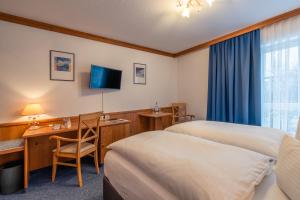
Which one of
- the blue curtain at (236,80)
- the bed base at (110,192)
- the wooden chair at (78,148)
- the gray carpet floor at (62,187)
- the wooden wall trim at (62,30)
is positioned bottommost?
the gray carpet floor at (62,187)

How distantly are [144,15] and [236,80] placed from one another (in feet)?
7.21

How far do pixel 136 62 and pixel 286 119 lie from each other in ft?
10.4

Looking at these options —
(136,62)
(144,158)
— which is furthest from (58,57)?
(144,158)

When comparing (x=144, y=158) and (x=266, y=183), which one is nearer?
(x=266, y=183)

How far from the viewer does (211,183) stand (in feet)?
2.76

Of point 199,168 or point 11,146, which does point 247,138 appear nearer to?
point 199,168

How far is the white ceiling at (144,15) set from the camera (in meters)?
2.13

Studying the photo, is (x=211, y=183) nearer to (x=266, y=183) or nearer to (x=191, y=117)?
(x=266, y=183)

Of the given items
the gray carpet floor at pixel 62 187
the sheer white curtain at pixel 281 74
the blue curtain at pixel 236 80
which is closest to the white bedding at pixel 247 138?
the sheer white curtain at pixel 281 74

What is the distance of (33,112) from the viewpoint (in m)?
2.33

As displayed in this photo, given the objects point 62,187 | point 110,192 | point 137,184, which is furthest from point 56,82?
point 137,184

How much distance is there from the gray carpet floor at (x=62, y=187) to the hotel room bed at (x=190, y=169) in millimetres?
700

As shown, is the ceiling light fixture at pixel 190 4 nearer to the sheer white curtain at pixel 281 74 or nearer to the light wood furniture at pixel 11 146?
the sheer white curtain at pixel 281 74

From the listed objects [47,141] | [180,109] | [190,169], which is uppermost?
[180,109]
